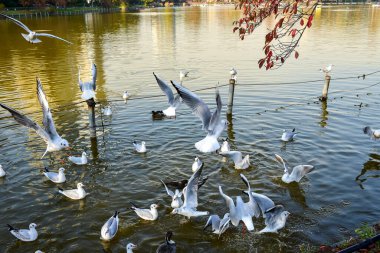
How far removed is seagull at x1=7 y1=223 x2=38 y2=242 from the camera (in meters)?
7.35

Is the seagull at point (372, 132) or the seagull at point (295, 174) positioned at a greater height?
the seagull at point (372, 132)

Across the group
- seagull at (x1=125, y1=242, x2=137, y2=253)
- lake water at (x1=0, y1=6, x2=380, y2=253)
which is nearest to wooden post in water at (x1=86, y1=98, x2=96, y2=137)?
lake water at (x1=0, y1=6, x2=380, y2=253)

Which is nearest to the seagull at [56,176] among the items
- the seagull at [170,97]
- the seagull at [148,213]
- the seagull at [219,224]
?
the seagull at [148,213]

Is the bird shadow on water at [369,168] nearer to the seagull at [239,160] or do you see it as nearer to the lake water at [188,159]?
the lake water at [188,159]

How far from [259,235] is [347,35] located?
3889cm

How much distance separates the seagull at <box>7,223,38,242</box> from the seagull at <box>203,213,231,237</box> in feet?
12.0

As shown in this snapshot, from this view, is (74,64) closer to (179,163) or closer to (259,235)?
(179,163)

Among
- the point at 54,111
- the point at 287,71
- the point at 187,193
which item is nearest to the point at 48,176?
the point at 187,193

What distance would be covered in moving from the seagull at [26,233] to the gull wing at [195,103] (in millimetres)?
4275

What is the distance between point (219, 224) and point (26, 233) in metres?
4.06

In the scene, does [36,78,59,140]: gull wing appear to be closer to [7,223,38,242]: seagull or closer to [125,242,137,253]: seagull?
[7,223,38,242]: seagull

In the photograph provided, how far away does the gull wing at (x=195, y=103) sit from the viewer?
800 centimetres

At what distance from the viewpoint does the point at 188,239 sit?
24.9ft

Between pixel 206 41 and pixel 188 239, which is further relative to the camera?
pixel 206 41
